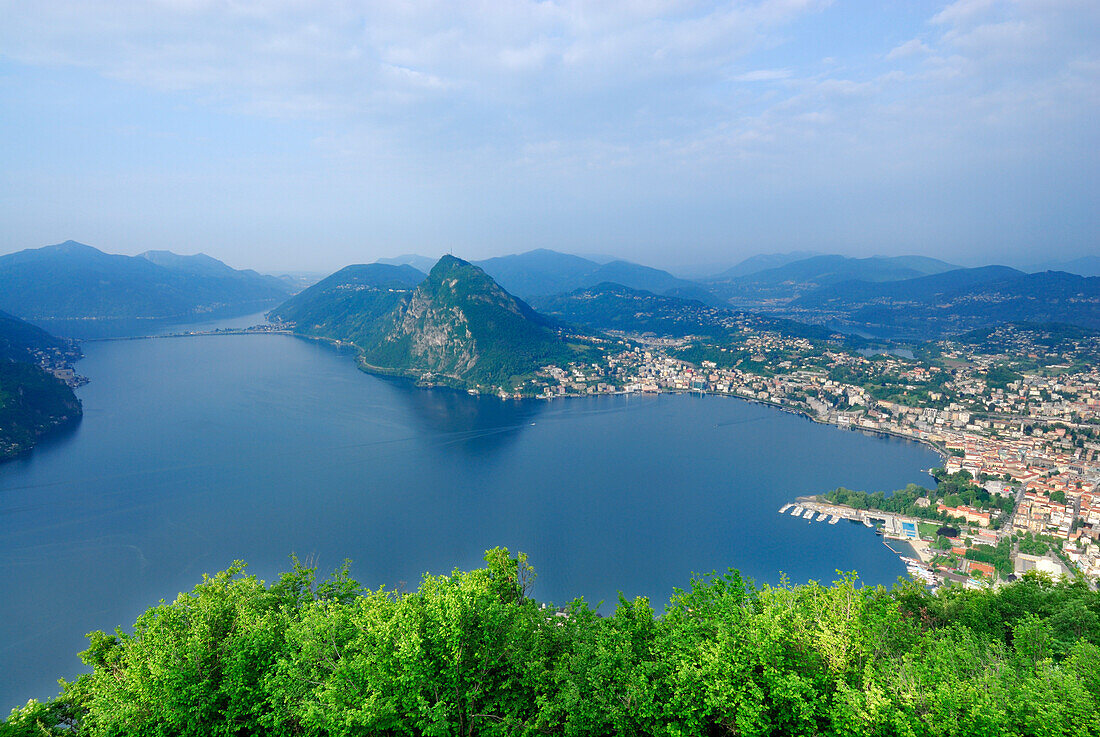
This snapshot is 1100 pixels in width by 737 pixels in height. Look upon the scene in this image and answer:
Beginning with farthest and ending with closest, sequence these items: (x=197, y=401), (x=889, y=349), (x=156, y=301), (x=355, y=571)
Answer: (x=156, y=301), (x=889, y=349), (x=197, y=401), (x=355, y=571)

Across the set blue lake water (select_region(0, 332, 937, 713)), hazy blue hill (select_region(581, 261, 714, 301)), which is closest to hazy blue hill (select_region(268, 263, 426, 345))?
blue lake water (select_region(0, 332, 937, 713))

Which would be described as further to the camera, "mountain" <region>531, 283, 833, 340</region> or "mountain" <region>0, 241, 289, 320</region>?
"mountain" <region>0, 241, 289, 320</region>

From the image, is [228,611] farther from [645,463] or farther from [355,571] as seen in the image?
[645,463]

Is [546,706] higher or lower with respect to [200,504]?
higher

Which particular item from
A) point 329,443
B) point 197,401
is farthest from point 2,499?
point 197,401

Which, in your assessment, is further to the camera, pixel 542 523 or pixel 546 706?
pixel 542 523

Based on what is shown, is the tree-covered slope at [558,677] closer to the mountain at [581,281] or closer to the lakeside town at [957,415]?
the lakeside town at [957,415]

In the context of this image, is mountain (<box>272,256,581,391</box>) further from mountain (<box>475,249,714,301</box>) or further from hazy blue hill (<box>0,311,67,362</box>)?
mountain (<box>475,249,714,301</box>)
